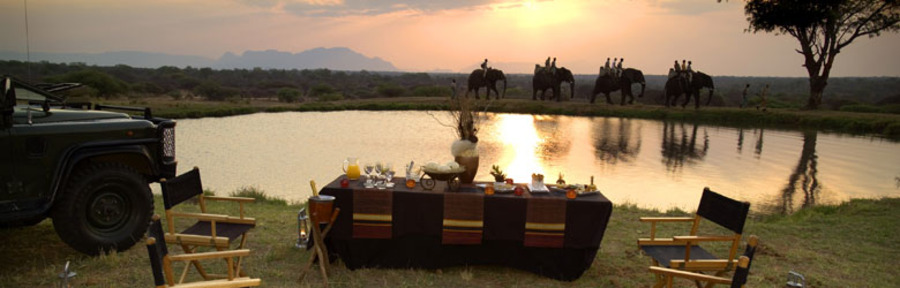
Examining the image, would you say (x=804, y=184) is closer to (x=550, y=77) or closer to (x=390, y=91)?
(x=550, y=77)

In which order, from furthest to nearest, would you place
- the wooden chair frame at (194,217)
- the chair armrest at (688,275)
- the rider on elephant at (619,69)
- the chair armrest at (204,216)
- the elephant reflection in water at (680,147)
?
1. the rider on elephant at (619,69)
2. the elephant reflection in water at (680,147)
3. the chair armrest at (204,216)
4. the wooden chair frame at (194,217)
5. the chair armrest at (688,275)

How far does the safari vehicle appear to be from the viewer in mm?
4914

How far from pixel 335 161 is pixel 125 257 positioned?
31.0 feet

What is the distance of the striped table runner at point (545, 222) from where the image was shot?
16.5 feet

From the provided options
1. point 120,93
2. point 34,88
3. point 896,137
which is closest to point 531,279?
point 34,88

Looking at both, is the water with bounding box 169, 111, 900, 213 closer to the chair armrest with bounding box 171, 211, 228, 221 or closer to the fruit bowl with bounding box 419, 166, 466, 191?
the chair armrest with bounding box 171, 211, 228, 221

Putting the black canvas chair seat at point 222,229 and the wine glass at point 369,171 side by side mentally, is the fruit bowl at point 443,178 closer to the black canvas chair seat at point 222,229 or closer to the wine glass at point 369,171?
the wine glass at point 369,171

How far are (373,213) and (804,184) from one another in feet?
40.4

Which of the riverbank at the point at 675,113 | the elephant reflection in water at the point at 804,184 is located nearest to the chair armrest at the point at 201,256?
the elephant reflection in water at the point at 804,184

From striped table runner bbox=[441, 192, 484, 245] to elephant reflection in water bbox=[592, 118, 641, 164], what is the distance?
1153cm

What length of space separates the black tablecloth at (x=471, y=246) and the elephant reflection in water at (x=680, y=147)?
10.8m

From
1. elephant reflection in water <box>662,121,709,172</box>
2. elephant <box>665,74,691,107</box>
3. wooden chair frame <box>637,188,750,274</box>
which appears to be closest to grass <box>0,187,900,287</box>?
wooden chair frame <box>637,188,750,274</box>

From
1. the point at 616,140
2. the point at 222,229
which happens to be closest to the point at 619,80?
the point at 616,140

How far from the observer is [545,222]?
5.04m
